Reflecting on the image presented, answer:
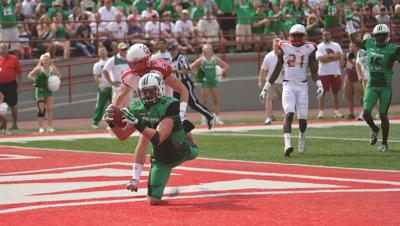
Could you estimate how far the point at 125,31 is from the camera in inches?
1058

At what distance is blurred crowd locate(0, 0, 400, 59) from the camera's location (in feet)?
86.1

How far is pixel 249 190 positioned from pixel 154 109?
5.05 ft

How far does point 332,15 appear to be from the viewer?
28.4 metres

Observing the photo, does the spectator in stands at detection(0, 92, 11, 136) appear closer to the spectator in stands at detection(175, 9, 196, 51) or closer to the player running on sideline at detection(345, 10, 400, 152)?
the spectator in stands at detection(175, 9, 196, 51)

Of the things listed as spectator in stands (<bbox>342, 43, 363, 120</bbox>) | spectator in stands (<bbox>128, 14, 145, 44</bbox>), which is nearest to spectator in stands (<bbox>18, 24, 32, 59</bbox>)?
spectator in stands (<bbox>128, 14, 145, 44</bbox>)

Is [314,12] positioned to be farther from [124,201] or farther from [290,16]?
[124,201]

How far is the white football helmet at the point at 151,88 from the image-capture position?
958 cm

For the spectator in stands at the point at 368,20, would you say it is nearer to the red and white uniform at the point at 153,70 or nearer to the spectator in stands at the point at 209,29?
the spectator in stands at the point at 209,29

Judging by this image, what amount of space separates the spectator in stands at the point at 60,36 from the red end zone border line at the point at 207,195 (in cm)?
1210

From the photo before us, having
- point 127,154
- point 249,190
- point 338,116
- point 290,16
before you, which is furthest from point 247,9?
point 249,190

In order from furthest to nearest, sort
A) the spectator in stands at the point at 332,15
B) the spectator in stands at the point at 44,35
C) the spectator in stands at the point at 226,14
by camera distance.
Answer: the spectator in stands at the point at 226,14, the spectator in stands at the point at 332,15, the spectator in stands at the point at 44,35

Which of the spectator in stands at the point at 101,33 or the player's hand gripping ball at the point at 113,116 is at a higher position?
the player's hand gripping ball at the point at 113,116

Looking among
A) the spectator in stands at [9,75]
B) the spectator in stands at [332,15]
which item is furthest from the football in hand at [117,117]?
the spectator in stands at [332,15]

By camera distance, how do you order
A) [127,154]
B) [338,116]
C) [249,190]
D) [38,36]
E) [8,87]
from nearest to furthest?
[249,190] < [127,154] < [8,87] < [338,116] < [38,36]
